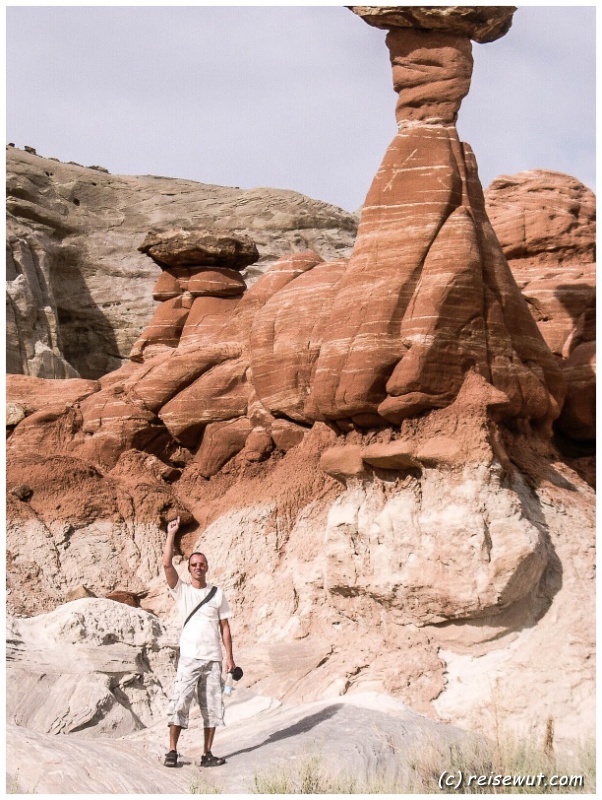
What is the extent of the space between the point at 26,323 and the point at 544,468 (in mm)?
23018

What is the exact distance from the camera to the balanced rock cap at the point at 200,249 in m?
26.3

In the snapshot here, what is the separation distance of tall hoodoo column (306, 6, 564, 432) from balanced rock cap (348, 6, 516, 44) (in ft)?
0.06

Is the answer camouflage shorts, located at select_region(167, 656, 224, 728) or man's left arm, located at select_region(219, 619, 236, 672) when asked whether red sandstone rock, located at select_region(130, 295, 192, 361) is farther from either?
camouflage shorts, located at select_region(167, 656, 224, 728)

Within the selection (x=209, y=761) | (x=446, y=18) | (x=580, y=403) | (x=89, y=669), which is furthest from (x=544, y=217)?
(x=209, y=761)

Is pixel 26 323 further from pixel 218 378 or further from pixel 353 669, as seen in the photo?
pixel 353 669

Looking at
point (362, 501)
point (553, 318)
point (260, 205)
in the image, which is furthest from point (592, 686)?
point (260, 205)

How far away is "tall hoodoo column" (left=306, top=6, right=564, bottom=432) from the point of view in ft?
58.0

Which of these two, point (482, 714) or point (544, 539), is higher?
point (544, 539)

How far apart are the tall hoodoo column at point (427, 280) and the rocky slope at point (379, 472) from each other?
0.11ft

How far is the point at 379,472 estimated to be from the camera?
58.5 ft

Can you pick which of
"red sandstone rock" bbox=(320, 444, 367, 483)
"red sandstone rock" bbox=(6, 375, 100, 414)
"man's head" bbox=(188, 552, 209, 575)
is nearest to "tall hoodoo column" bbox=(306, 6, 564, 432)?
"red sandstone rock" bbox=(320, 444, 367, 483)

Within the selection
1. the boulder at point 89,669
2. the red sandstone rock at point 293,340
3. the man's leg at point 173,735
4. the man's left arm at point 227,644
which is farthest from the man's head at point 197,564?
the red sandstone rock at point 293,340

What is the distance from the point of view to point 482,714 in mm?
15336

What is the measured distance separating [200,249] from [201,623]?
1444 cm
